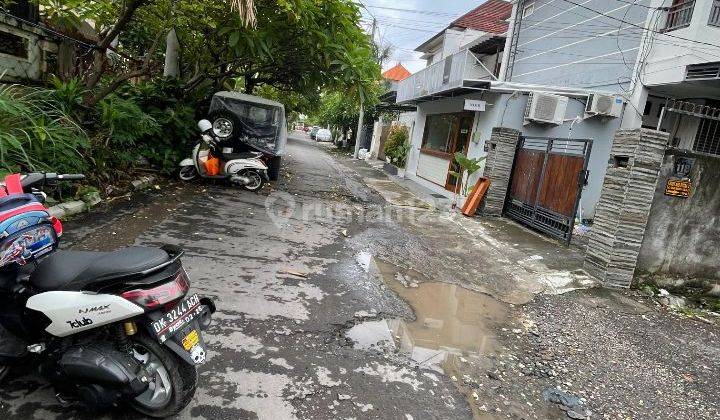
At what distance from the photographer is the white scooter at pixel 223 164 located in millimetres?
8781

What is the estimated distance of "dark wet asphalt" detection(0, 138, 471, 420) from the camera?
8.35ft

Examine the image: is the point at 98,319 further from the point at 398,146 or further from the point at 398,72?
the point at 398,72

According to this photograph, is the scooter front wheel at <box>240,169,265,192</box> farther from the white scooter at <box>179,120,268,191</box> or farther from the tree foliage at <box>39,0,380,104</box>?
the tree foliage at <box>39,0,380,104</box>

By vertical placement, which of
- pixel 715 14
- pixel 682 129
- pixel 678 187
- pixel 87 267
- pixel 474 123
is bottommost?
pixel 87 267

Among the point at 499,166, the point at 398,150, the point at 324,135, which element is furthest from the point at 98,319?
the point at 324,135

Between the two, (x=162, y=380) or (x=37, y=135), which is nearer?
(x=162, y=380)

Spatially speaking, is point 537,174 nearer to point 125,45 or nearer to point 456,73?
point 456,73

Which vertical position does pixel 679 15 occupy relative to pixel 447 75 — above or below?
above

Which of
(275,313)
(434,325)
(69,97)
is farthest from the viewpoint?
(69,97)

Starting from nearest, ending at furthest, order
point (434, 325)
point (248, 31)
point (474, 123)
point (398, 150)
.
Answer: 1. point (434, 325)
2. point (248, 31)
3. point (474, 123)
4. point (398, 150)

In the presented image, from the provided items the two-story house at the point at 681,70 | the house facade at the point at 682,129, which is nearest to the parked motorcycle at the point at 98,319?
the house facade at the point at 682,129

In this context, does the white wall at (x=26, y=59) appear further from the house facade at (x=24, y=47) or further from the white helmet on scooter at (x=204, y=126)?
the white helmet on scooter at (x=204, y=126)

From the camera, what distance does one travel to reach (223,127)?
9.09 m

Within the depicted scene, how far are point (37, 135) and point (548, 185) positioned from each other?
8.24 m
